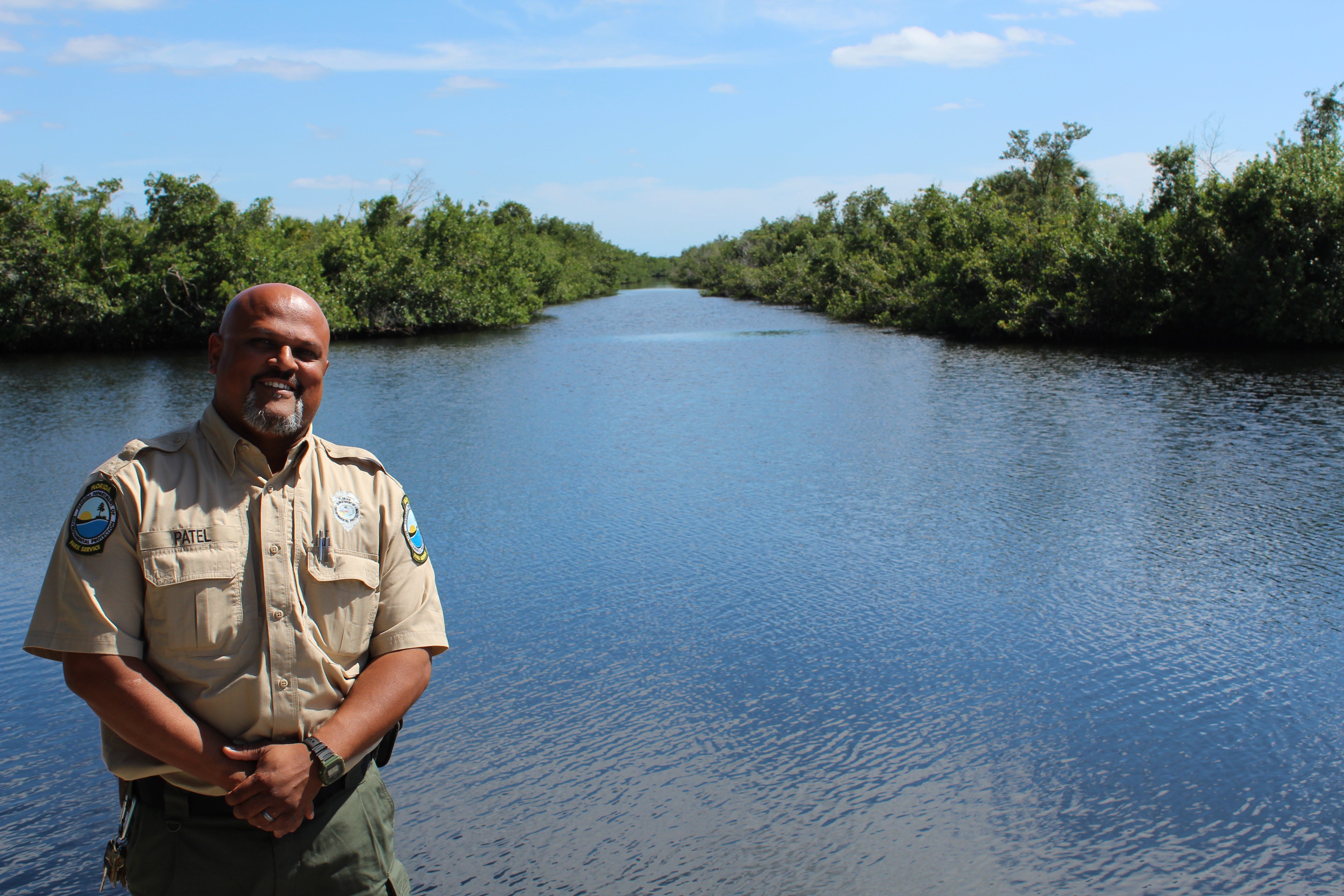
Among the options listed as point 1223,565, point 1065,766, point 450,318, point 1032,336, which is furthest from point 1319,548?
point 450,318

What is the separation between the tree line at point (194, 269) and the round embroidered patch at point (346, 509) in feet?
78.8

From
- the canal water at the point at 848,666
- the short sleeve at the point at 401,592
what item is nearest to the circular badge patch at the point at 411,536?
the short sleeve at the point at 401,592

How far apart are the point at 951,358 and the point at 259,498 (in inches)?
812

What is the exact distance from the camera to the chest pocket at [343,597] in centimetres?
220

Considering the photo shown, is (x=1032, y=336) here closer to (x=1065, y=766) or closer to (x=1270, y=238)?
(x=1270, y=238)

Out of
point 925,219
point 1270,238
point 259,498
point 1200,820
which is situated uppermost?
A: point 925,219

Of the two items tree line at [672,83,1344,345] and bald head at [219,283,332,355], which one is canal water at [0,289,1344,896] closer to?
bald head at [219,283,332,355]

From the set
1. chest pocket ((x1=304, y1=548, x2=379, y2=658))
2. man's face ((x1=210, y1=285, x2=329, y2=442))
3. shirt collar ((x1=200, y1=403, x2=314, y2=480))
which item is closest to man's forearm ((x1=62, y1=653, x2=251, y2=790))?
chest pocket ((x1=304, y1=548, x2=379, y2=658))

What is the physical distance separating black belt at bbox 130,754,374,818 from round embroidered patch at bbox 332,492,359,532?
1.82 feet

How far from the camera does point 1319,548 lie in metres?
6.95

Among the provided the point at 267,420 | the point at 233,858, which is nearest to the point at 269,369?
the point at 267,420

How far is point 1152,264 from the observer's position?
76.9 ft

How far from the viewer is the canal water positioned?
3.55 m

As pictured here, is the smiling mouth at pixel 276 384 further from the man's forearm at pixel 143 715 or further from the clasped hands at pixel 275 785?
the clasped hands at pixel 275 785
